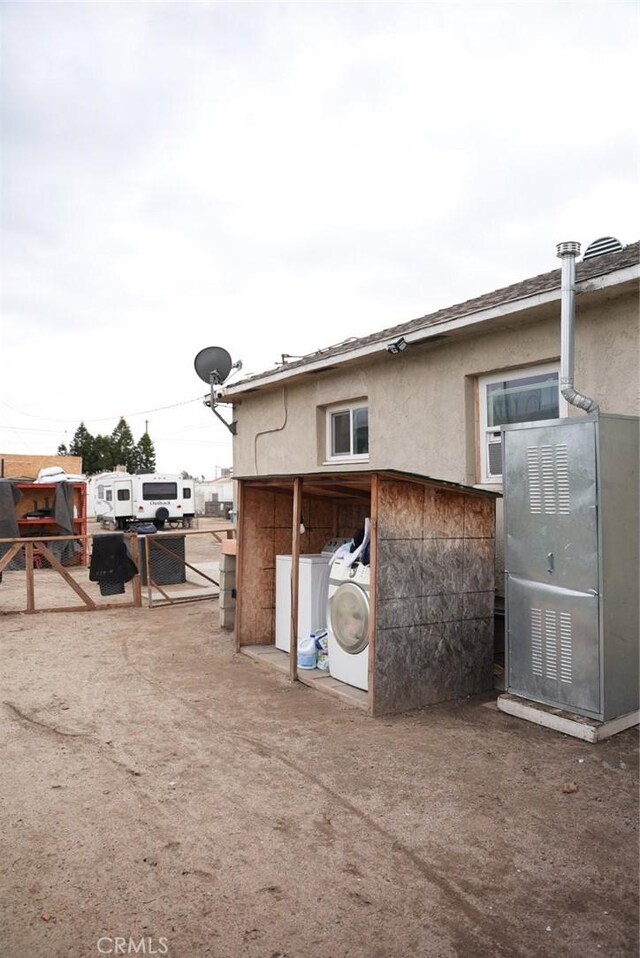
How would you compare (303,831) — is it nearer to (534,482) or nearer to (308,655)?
(308,655)

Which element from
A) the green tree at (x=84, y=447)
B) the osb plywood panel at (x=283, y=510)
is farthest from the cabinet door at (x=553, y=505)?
the green tree at (x=84, y=447)

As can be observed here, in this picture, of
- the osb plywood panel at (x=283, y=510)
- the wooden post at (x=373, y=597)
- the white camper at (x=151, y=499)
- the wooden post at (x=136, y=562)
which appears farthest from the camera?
the white camper at (x=151, y=499)

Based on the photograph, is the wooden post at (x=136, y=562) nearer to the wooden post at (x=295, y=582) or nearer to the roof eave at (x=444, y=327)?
the roof eave at (x=444, y=327)

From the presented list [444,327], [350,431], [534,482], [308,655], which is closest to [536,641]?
[534,482]

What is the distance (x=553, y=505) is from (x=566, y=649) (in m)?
1.14

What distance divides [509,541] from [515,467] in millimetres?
644

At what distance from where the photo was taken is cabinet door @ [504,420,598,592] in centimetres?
482

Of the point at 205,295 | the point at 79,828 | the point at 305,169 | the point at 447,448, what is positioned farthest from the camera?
the point at 205,295

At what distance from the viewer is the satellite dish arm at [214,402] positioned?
10.6 meters

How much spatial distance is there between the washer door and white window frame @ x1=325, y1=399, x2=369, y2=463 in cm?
274

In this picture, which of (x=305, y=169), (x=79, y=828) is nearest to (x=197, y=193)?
(x=305, y=169)

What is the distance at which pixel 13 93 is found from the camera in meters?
7.76

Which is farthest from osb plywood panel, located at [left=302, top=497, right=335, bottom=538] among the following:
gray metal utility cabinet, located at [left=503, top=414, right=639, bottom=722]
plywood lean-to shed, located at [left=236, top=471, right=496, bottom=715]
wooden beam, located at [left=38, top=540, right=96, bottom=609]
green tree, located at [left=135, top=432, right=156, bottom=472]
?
green tree, located at [left=135, top=432, right=156, bottom=472]

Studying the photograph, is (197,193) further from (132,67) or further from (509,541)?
(509,541)
